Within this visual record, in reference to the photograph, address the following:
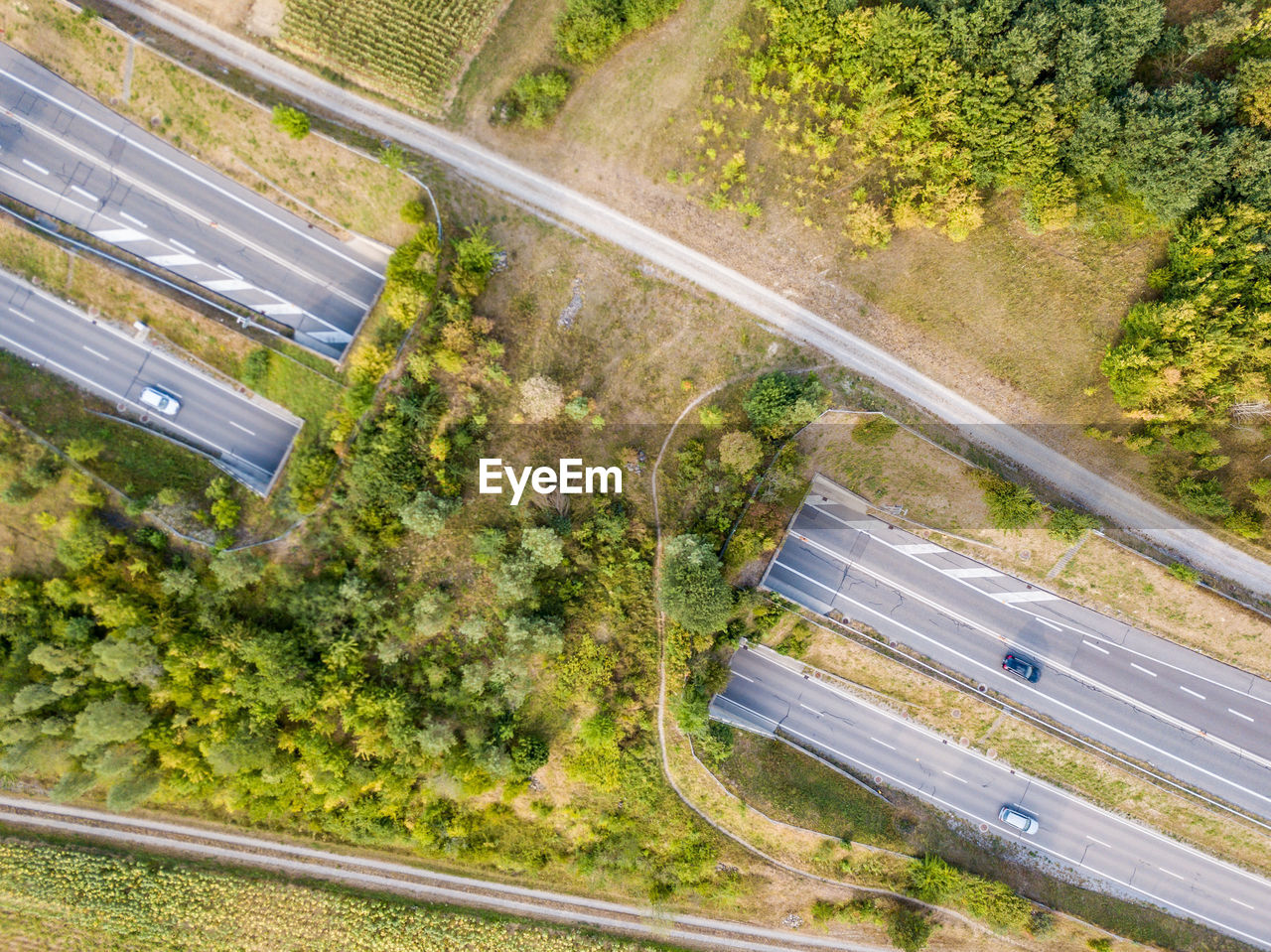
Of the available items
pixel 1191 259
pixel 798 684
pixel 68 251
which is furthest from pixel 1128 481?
pixel 68 251

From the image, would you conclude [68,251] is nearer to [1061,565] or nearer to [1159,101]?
[1159,101]

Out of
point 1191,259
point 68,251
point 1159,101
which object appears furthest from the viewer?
point 68,251

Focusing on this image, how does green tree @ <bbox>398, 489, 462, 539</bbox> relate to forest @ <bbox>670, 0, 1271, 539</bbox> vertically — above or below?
below

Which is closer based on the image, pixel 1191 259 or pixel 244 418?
pixel 1191 259

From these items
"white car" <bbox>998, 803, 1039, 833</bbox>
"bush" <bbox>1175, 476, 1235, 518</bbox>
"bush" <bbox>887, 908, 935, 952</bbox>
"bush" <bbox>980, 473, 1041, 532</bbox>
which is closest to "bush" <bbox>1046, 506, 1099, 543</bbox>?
"bush" <bbox>980, 473, 1041, 532</bbox>

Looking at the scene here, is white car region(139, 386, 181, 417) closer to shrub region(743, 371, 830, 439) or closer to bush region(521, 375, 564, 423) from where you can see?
bush region(521, 375, 564, 423)
